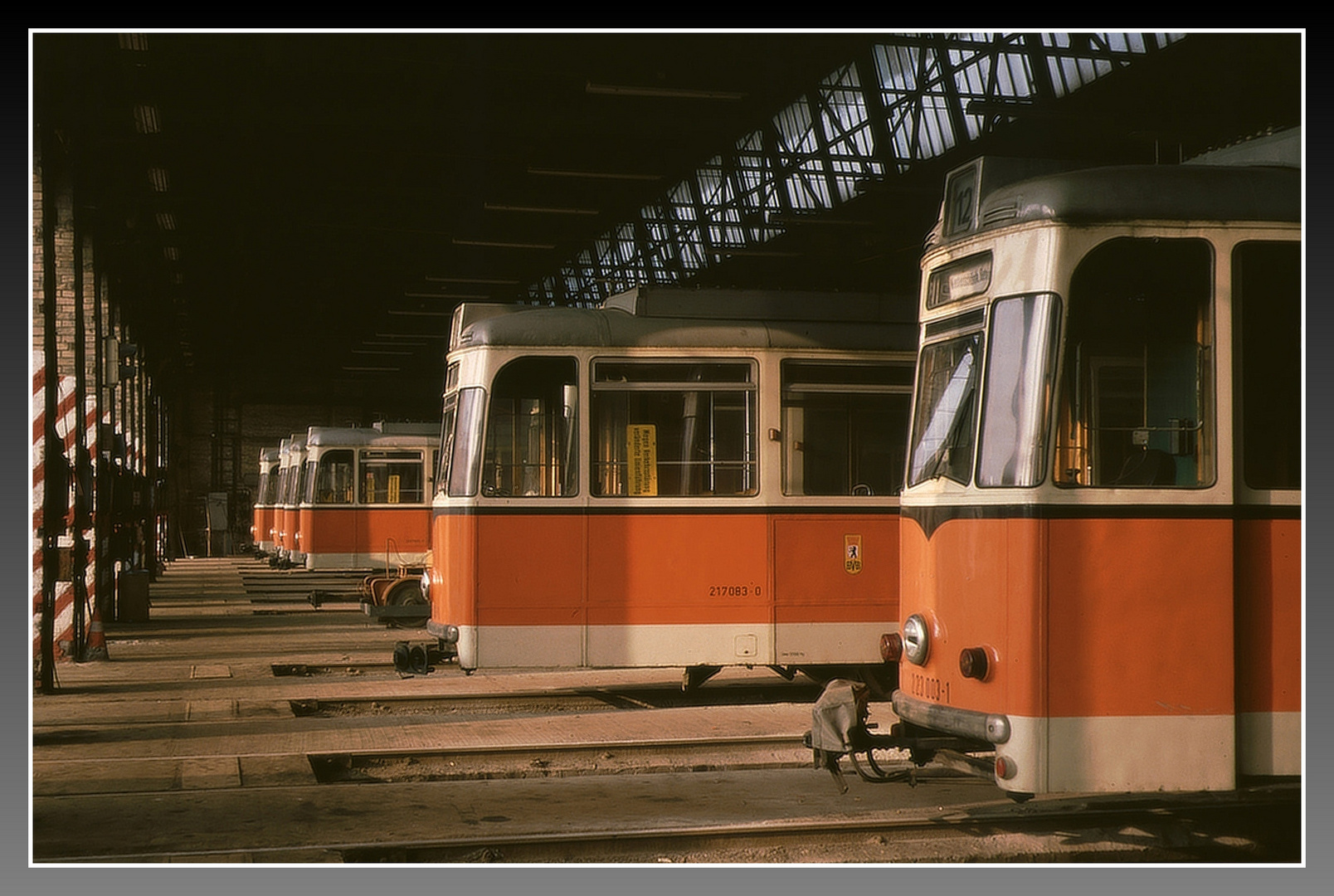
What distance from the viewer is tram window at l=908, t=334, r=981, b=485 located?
6.68m

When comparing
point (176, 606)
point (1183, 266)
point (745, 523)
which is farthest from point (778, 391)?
point (176, 606)

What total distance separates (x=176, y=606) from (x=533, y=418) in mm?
16601

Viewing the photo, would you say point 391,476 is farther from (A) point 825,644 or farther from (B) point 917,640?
(B) point 917,640

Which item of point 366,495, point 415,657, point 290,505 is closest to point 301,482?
point 290,505

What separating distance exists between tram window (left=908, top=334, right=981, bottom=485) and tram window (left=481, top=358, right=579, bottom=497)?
14.9ft

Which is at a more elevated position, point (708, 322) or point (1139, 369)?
point (708, 322)

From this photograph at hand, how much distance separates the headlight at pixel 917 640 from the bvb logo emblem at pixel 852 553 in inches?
180

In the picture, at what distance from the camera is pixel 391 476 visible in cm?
2664

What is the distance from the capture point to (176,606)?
26.1 m

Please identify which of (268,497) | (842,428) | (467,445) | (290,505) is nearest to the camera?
(467,445)

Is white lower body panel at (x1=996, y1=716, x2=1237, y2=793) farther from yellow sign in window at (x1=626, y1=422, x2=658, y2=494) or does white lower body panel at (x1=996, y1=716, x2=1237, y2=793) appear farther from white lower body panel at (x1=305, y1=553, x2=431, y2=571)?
white lower body panel at (x1=305, y1=553, x2=431, y2=571)

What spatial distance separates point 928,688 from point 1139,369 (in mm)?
1657

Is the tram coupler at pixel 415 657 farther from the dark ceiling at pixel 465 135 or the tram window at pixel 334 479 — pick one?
the tram window at pixel 334 479

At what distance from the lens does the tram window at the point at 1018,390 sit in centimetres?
631
